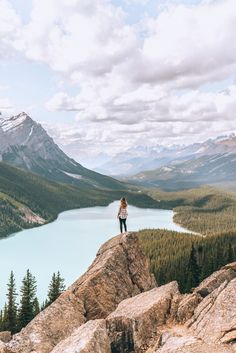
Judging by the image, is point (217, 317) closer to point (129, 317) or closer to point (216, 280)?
point (129, 317)

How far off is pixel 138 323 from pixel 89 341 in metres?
4.13

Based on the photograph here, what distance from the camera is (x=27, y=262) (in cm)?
19225

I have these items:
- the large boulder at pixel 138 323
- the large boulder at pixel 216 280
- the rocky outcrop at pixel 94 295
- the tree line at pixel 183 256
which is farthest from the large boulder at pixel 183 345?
the tree line at pixel 183 256

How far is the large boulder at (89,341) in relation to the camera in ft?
75.5

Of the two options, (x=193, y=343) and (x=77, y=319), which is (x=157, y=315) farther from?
(x=77, y=319)

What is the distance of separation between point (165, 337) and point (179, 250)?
6049 inches

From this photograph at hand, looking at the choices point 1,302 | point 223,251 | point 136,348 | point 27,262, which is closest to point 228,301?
point 136,348

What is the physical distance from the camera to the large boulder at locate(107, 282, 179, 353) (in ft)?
82.9

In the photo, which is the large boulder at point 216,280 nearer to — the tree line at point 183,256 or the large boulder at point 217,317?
the large boulder at point 217,317

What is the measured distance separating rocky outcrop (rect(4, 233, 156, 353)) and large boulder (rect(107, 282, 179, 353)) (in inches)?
209

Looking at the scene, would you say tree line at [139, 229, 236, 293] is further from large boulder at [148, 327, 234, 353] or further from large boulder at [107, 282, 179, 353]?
large boulder at [148, 327, 234, 353]

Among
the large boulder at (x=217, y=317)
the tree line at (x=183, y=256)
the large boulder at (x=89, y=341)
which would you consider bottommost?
the tree line at (x=183, y=256)

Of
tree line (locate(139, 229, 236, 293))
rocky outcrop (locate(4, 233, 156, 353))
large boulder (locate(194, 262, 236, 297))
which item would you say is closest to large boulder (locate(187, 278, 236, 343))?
large boulder (locate(194, 262, 236, 297))

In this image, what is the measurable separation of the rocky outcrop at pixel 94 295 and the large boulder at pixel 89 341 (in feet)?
13.8
